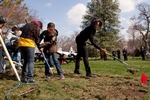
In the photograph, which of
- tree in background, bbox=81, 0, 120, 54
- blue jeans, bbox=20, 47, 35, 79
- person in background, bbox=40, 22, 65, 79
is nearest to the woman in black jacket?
person in background, bbox=40, 22, 65, 79

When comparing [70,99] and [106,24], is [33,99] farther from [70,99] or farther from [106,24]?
[106,24]

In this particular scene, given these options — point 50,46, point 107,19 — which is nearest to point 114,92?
point 50,46

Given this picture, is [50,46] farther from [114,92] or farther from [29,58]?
[114,92]

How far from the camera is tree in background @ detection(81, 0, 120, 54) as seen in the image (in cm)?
3831

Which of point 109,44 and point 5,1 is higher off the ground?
point 5,1

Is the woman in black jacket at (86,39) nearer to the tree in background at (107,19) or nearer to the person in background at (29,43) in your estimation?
the person in background at (29,43)

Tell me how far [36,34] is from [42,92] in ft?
5.03

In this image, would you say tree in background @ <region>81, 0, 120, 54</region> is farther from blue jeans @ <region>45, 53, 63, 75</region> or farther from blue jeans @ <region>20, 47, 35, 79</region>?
blue jeans @ <region>20, 47, 35, 79</region>

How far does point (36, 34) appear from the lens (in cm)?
505

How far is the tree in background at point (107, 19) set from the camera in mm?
38312

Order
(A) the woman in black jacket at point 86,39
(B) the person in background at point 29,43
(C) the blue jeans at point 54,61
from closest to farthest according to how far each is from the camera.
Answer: (B) the person in background at point 29,43 → (C) the blue jeans at point 54,61 → (A) the woman in black jacket at point 86,39

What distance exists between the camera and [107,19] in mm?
39406

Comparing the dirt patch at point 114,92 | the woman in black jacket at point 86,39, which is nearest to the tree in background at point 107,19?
the woman in black jacket at point 86,39

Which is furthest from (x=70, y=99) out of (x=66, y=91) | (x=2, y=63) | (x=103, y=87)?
(x=2, y=63)
